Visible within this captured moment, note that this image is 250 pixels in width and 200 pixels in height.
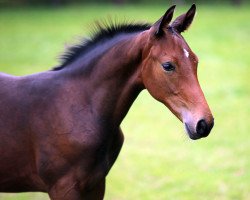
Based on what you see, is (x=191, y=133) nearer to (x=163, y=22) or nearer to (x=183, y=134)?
(x=163, y=22)

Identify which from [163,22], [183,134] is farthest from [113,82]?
[183,134]

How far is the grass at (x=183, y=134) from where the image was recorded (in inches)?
209

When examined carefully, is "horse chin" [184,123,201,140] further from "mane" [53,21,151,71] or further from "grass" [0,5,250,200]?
"grass" [0,5,250,200]

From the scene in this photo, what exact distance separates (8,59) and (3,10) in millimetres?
8658

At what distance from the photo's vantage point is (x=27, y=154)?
9.66ft

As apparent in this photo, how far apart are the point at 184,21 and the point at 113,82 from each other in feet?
1.75

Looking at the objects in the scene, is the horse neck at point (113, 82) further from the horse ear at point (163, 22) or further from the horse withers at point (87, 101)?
the horse ear at point (163, 22)

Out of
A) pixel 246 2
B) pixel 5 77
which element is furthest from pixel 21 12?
pixel 5 77

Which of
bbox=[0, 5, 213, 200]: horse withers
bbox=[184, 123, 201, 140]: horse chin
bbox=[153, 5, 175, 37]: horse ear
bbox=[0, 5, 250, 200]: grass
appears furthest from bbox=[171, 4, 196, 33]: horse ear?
→ bbox=[0, 5, 250, 200]: grass

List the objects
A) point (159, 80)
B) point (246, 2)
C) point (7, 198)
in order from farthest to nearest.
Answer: point (246, 2)
point (7, 198)
point (159, 80)

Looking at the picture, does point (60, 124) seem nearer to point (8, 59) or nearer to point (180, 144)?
point (180, 144)

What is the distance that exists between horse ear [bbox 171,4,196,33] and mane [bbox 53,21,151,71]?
0.23 metres

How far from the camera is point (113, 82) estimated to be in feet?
9.43

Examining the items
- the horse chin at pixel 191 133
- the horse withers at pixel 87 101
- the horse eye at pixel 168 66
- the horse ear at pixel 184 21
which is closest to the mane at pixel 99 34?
the horse withers at pixel 87 101
